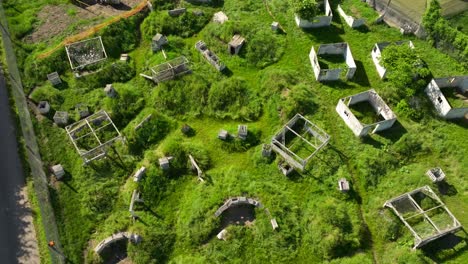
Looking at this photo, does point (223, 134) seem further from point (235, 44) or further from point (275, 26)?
point (275, 26)

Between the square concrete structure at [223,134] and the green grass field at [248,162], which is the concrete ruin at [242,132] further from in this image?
the square concrete structure at [223,134]

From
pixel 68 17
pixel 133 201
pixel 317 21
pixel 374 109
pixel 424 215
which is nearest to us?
pixel 424 215

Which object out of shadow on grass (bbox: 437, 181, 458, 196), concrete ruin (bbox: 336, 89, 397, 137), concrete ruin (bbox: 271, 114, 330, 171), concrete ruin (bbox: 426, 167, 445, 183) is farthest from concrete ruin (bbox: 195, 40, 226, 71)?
shadow on grass (bbox: 437, 181, 458, 196)

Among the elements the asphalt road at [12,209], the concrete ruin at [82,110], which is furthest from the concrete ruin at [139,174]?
the asphalt road at [12,209]

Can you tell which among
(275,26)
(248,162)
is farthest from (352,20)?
(248,162)

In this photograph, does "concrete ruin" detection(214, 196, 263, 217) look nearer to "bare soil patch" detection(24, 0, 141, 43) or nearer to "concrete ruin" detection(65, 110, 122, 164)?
"concrete ruin" detection(65, 110, 122, 164)

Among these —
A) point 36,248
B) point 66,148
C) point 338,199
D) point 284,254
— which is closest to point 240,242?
point 284,254
